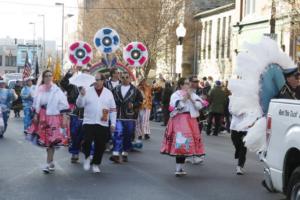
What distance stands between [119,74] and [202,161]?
293cm

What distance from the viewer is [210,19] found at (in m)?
48.2

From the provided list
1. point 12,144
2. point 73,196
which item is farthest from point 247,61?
point 12,144

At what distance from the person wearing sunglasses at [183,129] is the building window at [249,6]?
27854 mm

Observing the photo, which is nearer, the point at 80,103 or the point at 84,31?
the point at 80,103

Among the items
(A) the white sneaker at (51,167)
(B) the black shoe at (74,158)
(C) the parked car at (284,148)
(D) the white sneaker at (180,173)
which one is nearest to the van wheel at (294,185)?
(C) the parked car at (284,148)

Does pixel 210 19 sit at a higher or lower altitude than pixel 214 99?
higher

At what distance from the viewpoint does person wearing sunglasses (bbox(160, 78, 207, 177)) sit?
11.8m

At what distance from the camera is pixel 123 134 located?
1384 centimetres

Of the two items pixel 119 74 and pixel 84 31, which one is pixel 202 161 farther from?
pixel 84 31

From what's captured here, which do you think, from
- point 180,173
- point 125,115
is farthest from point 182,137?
point 125,115

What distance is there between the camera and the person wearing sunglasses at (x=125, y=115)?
13.6 meters

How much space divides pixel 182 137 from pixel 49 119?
2.39 metres

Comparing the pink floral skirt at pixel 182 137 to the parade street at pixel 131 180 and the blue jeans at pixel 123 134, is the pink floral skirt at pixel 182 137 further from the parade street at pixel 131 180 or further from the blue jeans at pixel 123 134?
the blue jeans at pixel 123 134

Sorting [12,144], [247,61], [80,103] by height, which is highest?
[247,61]
